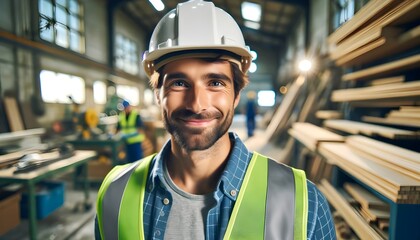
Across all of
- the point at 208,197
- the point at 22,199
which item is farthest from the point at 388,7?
the point at 22,199

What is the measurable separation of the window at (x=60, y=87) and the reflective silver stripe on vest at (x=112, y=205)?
20.5 ft

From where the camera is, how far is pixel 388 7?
5.43 ft

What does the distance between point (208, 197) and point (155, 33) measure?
95 cm

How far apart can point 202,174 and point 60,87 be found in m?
7.52

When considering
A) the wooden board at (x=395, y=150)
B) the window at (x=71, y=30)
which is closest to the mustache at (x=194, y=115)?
the wooden board at (x=395, y=150)

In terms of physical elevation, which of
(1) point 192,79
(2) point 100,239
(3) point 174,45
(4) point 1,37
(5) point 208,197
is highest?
(4) point 1,37

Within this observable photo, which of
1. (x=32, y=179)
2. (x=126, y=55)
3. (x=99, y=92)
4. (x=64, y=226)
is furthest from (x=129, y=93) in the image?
(x=32, y=179)

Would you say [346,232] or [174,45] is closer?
[174,45]

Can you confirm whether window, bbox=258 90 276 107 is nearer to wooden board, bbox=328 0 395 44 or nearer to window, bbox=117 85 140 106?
window, bbox=117 85 140 106

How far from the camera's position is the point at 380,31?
182 centimetres

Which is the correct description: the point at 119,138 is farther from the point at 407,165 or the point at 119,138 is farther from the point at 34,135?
the point at 407,165

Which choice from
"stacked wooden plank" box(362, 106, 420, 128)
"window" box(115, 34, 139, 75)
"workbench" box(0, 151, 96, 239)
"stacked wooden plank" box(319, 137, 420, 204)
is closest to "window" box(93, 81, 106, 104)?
"window" box(115, 34, 139, 75)

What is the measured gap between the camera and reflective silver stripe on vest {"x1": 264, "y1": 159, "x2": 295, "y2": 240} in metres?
0.95

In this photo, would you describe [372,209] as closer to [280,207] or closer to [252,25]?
[280,207]
